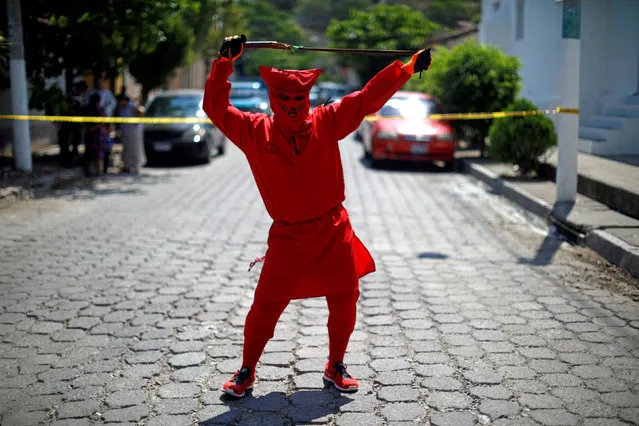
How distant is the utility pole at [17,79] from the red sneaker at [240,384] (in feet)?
32.3

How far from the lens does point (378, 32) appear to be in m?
39.7

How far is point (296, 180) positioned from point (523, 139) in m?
9.37

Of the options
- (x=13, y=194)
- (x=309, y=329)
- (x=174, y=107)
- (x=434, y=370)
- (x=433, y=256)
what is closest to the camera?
(x=434, y=370)

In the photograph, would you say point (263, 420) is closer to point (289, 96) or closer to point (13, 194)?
point (289, 96)

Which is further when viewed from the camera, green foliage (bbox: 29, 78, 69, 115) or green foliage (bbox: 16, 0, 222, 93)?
green foliage (bbox: 16, 0, 222, 93)

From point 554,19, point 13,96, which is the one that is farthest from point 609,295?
point 554,19

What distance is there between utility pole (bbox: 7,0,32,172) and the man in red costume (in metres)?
9.62

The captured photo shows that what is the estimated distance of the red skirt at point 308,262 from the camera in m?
4.10

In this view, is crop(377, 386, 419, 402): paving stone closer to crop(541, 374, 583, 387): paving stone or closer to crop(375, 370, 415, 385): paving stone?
crop(375, 370, 415, 385): paving stone

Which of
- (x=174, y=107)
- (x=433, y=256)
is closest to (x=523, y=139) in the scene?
(x=433, y=256)

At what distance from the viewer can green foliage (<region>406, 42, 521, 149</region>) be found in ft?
54.6

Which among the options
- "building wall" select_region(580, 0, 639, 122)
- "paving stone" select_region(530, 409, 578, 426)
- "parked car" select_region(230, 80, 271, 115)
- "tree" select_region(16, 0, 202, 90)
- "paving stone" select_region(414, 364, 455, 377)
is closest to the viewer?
"paving stone" select_region(530, 409, 578, 426)

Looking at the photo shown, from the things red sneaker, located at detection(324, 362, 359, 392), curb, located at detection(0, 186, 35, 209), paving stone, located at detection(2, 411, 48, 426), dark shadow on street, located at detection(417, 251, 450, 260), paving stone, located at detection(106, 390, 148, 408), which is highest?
curb, located at detection(0, 186, 35, 209)

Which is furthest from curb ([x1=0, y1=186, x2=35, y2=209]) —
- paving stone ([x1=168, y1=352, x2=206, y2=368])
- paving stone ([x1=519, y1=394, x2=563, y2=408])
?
paving stone ([x1=519, y1=394, x2=563, y2=408])
